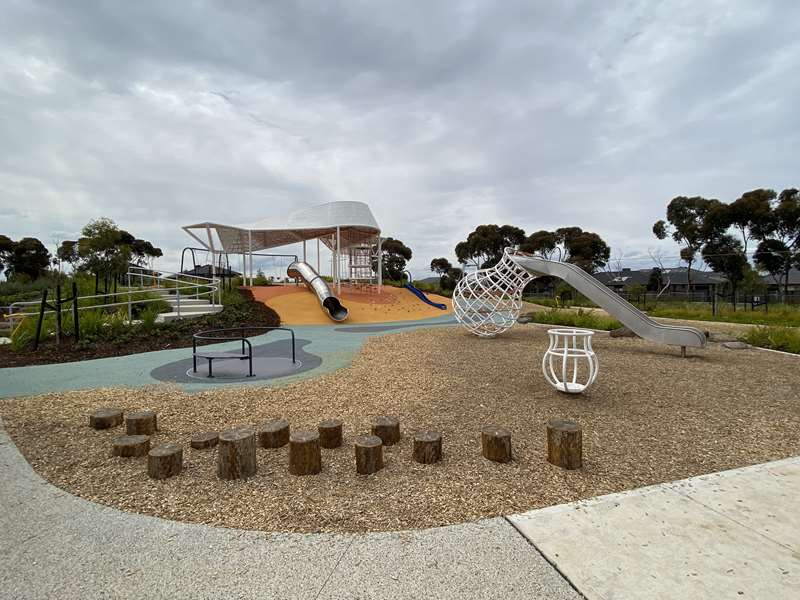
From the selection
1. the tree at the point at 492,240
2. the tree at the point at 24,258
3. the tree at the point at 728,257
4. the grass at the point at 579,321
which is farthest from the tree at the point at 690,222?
the tree at the point at 24,258

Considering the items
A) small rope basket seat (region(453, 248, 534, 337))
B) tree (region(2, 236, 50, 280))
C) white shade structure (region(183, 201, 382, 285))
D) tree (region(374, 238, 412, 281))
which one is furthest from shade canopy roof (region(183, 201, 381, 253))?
tree (region(2, 236, 50, 280))

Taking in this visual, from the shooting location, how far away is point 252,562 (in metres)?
2.09

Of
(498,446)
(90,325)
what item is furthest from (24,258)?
(498,446)

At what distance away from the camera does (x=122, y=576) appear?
2.01 m

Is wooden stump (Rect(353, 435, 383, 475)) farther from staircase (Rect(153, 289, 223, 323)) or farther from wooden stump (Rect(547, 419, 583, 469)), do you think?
staircase (Rect(153, 289, 223, 323))

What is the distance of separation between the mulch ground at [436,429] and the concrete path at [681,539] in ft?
0.77

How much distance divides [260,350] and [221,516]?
730cm

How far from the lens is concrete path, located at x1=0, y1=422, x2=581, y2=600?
190 centimetres

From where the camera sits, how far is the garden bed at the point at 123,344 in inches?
327

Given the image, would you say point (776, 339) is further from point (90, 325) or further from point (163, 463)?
point (90, 325)

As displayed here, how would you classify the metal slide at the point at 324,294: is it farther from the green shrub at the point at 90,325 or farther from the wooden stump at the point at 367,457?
the wooden stump at the point at 367,457

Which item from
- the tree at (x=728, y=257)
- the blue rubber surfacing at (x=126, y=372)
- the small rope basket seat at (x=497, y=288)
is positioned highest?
the tree at (x=728, y=257)

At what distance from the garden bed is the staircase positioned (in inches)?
22.1

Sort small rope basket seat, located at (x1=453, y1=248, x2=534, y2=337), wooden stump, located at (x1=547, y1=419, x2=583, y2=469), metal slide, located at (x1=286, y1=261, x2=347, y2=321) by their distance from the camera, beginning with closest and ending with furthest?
1. wooden stump, located at (x1=547, y1=419, x2=583, y2=469)
2. small rope basket seat, located at (x1=453, y1=248, x2=534, y2=337)
3. metal slide, located at (x1=286, y1=261, x2=347, y2=321)
